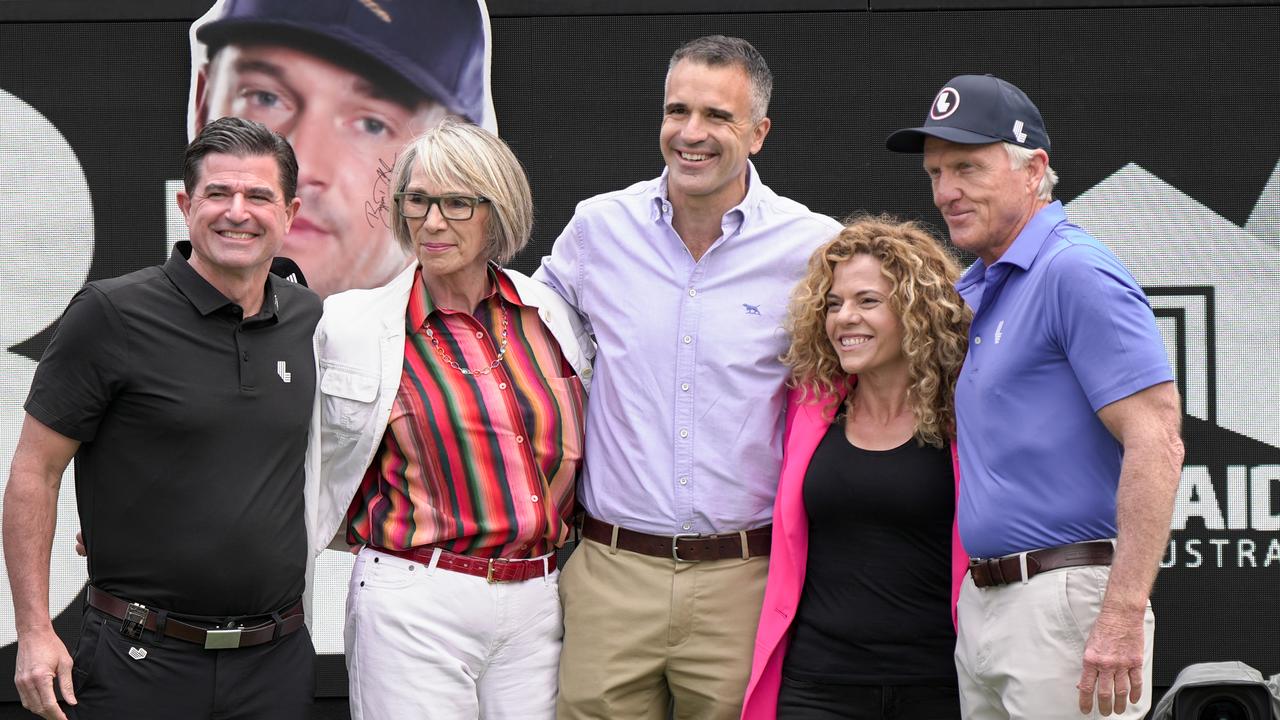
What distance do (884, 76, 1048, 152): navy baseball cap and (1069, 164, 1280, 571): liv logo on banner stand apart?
1248 millimetres

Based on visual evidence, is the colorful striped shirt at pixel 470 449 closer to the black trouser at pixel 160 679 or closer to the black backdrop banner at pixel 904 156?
the black trouser at pixel 160 679

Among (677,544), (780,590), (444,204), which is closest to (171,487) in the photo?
(444,204)

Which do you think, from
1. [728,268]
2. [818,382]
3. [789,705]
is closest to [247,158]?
[728,268]

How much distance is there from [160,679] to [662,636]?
962mm

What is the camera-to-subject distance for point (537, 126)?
12.5ft

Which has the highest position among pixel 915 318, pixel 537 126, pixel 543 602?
pixel 537 126

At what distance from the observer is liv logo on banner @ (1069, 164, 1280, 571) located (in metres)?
3.70

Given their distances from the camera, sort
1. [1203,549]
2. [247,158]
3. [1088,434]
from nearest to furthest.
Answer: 1. [1088,434]
2. [247,158]
3. [1203,549]

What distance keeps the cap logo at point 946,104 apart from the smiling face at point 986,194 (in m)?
0.05

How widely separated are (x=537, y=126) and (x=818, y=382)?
1390mm

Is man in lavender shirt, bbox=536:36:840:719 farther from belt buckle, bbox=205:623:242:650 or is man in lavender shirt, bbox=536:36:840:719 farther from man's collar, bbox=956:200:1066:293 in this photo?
belt buckle, bbox=205:623:242:650

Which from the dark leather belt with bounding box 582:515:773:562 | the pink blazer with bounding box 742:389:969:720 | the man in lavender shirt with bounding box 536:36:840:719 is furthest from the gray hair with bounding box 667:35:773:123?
the dark leather belt with bounding box 582:515:773:562

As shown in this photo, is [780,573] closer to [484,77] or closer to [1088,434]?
[1088,434]

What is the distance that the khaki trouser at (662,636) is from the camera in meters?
→ 2.76
